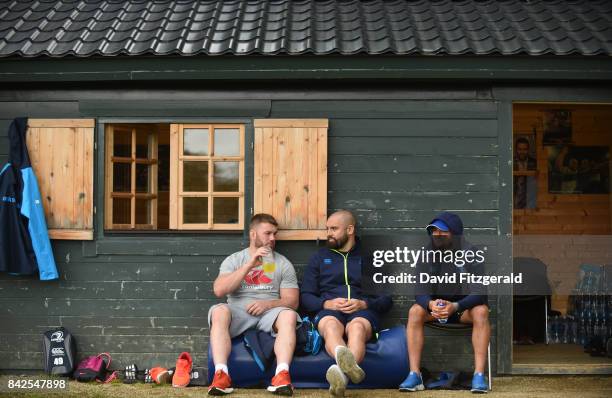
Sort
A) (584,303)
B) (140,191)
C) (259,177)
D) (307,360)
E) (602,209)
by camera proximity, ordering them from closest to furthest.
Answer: (307,360)
(259,177)
(140,191)
(584,303)
(602,209)

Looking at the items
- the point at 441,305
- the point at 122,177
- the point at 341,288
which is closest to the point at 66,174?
the point at 122,177

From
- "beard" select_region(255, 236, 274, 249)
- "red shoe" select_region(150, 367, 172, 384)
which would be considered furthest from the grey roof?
"red shoe" select_region(150, 367, 172, 384)

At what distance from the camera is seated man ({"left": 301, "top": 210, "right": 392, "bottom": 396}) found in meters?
6.14

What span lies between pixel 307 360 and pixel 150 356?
1.46m

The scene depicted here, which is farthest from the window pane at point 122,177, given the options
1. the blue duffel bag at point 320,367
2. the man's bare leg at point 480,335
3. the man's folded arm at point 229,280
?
the man's bare leg at point 480,335

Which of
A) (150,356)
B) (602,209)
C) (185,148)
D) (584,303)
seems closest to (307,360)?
(150,356)

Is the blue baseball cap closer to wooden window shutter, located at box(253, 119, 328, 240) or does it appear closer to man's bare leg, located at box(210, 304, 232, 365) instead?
wooden window shutter, located at box(253, 119, 328, 240)

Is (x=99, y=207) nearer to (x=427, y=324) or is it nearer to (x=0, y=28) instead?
(x=0, y=28)

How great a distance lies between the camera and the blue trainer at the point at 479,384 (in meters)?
6.00

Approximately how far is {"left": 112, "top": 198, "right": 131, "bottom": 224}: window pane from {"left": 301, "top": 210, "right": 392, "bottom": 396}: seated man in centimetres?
181

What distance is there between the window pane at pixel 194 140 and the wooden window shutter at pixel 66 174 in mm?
767

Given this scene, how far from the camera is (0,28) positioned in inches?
278

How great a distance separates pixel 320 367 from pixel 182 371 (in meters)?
1.13

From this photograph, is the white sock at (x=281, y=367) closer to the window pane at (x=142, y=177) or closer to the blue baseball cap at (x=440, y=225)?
the blue baseball cap at (x=440, y=225)
